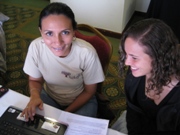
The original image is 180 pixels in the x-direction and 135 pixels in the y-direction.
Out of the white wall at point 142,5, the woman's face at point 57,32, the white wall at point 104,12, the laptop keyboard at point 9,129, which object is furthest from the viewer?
the white wall at point 142,5

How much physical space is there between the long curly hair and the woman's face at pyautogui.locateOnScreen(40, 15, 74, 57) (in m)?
0.28

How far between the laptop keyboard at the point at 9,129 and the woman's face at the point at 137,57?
0.52 meters

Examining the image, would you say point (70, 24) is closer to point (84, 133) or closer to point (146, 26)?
point (146, 26)

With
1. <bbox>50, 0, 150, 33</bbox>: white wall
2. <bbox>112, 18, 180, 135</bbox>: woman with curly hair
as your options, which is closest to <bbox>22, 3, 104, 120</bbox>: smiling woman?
<bbox>112, 18, 180, 135</bbox>: woman with curly hair

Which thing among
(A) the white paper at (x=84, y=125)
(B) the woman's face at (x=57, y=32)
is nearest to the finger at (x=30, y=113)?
(A) the white paper at (x=84, y=125)

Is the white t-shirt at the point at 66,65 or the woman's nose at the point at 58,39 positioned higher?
the woman's nose at the point at 58,39

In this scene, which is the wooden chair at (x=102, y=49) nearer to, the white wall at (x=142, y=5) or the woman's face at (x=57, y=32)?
the woman's face at (x=57, y=32)

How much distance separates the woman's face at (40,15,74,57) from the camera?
95 centimetres

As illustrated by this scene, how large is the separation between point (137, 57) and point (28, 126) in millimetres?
517

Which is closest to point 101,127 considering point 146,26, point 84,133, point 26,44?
point 84,133

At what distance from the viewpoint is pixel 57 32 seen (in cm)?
96

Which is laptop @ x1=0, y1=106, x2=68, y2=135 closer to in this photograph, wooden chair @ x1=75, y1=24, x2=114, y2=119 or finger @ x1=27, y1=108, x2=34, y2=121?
finger @ x1=27, y1=108, x2=34, y2=121

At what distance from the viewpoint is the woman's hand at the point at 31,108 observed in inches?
31.4

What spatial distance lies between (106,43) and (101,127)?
53 centimetres
